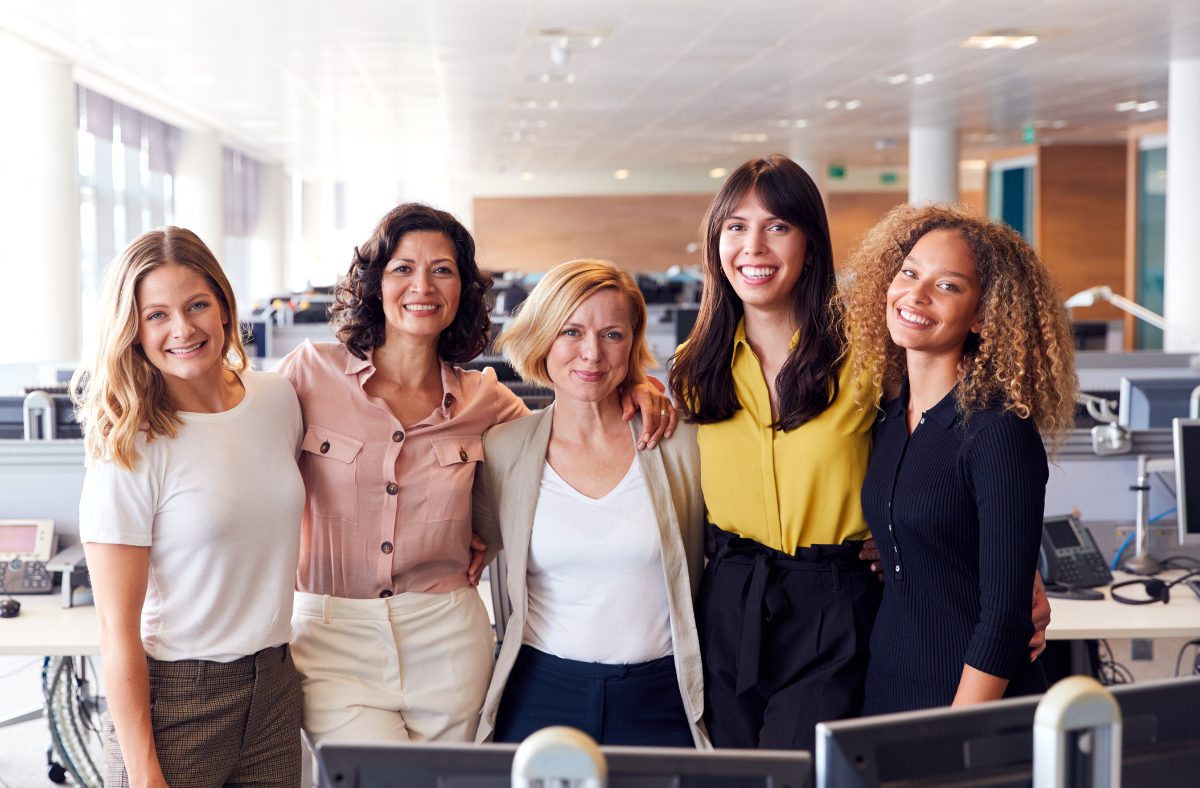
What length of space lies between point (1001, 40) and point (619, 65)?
2841mm

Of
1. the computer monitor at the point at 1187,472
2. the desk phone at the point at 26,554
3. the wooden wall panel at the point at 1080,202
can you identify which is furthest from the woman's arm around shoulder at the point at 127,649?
the wooden wall panel at the point at 1080,202

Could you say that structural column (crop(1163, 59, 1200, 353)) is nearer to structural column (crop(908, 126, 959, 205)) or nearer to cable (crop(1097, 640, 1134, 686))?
structural column (crop(908, 126, 959, 205))

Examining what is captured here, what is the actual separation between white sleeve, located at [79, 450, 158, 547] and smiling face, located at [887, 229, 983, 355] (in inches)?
45.5

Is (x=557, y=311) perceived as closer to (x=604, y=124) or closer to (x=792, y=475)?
(x=792, y=475)

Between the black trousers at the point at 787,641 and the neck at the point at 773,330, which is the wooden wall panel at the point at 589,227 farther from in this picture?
the black trousers at the point at 787,641

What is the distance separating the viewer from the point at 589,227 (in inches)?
918

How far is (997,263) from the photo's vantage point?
1779 millimetres

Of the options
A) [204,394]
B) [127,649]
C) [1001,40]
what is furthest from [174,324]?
[1001,40]

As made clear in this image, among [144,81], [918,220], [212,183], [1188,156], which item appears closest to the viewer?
[918,220]

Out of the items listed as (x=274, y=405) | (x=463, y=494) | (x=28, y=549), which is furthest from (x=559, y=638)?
(x=28, y=549)

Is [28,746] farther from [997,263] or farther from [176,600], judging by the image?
[997,263]

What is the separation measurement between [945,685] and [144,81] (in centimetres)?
1040

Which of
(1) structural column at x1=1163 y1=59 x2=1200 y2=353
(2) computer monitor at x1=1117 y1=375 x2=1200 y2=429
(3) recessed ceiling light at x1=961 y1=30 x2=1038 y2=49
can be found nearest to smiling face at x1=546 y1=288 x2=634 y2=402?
(2) computer monitor at x1=1117 y1=375 x2=1200 y2=429

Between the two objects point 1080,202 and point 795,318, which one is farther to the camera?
point 1080,202
